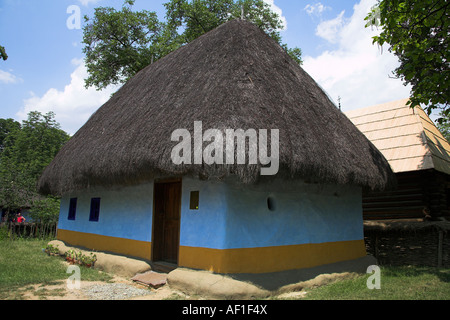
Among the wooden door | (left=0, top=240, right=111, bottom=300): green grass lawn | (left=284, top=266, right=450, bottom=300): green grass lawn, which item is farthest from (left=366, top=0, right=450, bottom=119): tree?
(left=0, top=240, right=111, bottom=300): green grass lawn

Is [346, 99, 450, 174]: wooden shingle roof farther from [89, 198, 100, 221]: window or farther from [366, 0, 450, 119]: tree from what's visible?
[89, 198, 100, 221]: window

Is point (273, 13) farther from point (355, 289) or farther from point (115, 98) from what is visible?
point (355, 289)

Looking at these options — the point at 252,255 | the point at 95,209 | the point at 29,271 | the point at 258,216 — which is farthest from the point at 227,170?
the point at 95,209

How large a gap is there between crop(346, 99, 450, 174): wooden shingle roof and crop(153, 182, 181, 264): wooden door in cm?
650

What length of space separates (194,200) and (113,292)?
2.09 metres

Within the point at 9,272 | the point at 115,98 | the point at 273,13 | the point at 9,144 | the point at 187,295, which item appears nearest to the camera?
the point at 187,295

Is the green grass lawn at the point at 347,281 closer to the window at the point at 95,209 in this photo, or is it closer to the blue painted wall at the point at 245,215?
the blue painted wall at the point at 245,215

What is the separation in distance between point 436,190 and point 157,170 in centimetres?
781

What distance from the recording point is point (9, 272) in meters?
6.85

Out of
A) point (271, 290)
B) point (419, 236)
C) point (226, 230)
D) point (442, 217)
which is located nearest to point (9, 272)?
point (226, 230)

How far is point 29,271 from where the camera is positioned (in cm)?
707

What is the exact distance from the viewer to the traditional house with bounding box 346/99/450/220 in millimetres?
9312

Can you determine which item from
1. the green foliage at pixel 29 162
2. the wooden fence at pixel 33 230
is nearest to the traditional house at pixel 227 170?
the wooden fence at pixel 33 230

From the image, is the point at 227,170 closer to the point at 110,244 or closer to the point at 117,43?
the point at 110,244
